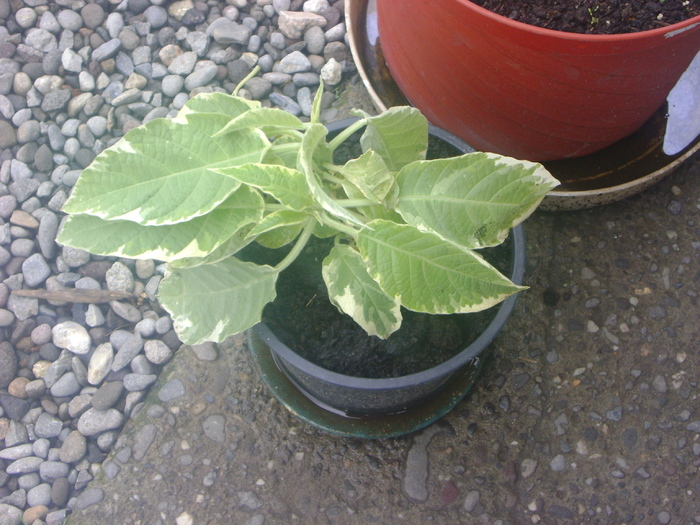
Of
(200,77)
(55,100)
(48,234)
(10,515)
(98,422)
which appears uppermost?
(200,77)

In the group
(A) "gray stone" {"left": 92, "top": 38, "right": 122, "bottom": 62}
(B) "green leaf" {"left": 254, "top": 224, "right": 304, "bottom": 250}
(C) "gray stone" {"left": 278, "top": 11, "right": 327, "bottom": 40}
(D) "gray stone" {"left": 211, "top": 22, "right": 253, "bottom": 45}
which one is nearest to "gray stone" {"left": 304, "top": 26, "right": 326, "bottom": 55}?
(C) "gray stone" {"left": 278, "top": 11, "right": 327, "bottom": 40}

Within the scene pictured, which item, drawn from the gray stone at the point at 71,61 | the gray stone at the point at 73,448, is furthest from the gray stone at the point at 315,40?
the gray stone at the point at 73,448

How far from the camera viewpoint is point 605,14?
3.55ft

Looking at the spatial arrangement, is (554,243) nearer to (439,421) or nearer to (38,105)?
(439,421)

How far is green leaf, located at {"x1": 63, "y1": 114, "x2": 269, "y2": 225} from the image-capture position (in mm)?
753

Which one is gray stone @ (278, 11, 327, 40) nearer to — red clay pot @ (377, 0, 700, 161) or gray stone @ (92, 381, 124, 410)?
red clay pot @ (377, 0, 700, 161)

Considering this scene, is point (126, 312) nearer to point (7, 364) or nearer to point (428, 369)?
point (7, 364)

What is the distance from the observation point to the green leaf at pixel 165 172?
0.75 m

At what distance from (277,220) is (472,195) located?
0.93 ft

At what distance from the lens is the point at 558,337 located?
4.56 feet

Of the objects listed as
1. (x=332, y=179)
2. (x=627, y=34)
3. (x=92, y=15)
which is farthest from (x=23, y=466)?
(x=627, y=34)

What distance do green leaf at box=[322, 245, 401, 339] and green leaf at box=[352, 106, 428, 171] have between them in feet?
0.59

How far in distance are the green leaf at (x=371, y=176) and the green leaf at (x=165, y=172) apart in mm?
131

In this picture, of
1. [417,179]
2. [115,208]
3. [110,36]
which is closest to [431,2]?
[417,179]
